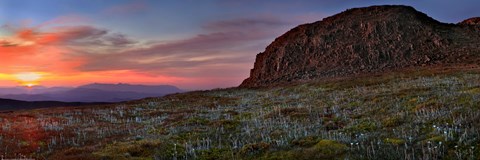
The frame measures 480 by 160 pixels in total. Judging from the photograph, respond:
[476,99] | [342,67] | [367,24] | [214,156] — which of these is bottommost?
[214,156]

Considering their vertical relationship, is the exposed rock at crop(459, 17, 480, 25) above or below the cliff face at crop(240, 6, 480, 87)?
above

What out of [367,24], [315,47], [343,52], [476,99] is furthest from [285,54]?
[476,99]

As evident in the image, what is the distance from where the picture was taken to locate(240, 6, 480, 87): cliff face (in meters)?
120

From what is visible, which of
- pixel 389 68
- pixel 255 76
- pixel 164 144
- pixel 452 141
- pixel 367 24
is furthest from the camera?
pixel 255 76

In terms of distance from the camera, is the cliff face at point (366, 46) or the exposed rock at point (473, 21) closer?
the cliff face at point (366, 46)

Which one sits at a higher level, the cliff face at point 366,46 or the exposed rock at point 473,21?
the exposed rock at point 473,21

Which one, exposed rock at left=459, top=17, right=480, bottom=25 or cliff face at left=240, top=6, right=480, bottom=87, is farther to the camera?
exposed rock at left=459, top=17, right=480, bottom=25

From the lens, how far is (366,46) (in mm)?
130750

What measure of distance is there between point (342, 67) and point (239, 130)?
336 ft

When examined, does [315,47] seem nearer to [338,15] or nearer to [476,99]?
[338,15]

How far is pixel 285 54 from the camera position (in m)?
144

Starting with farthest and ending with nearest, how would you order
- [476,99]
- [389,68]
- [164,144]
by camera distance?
1. [389,68]
2. [476,99]
3. [164,144]

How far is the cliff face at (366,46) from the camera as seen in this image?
120 m

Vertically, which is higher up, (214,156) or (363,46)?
(363,46)
